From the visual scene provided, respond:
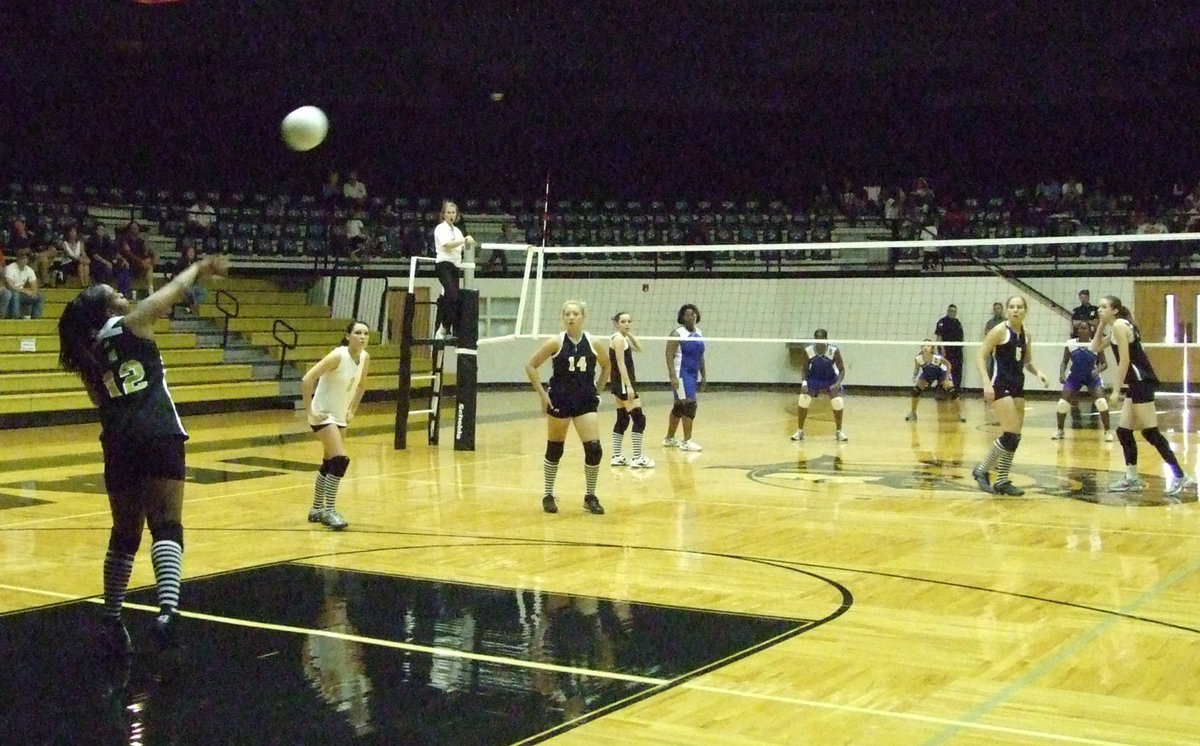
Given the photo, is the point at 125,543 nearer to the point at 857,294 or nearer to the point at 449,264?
the point at 449,264

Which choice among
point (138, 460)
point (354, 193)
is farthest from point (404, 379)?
point (354, 193)

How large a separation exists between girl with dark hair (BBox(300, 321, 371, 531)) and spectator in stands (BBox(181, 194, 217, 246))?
1553 centimetres

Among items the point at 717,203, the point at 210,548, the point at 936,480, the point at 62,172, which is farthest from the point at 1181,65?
the point at 210,548

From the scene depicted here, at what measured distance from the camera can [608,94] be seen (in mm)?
29125

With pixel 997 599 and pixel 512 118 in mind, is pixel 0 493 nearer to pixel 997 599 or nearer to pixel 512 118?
pixel 997 599

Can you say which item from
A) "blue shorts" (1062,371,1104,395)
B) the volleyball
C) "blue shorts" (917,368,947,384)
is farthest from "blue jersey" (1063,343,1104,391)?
the volleyball

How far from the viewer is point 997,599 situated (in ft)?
23.2

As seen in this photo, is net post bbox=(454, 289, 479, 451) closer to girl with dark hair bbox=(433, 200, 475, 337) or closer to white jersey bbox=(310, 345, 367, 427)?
girl with dark hair bbox=(433, 200, 475, 337)

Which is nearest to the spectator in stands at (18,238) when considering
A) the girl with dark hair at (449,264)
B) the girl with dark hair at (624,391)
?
the girl with dark hair at (449,264)

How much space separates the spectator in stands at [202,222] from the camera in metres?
24.1

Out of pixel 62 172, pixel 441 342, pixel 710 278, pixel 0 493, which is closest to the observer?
pixel 0 493

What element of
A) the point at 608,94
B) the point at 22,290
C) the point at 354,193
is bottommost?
the point at 22,290

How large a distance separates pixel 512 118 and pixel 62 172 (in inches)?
383

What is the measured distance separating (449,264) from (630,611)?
29.5 ft
